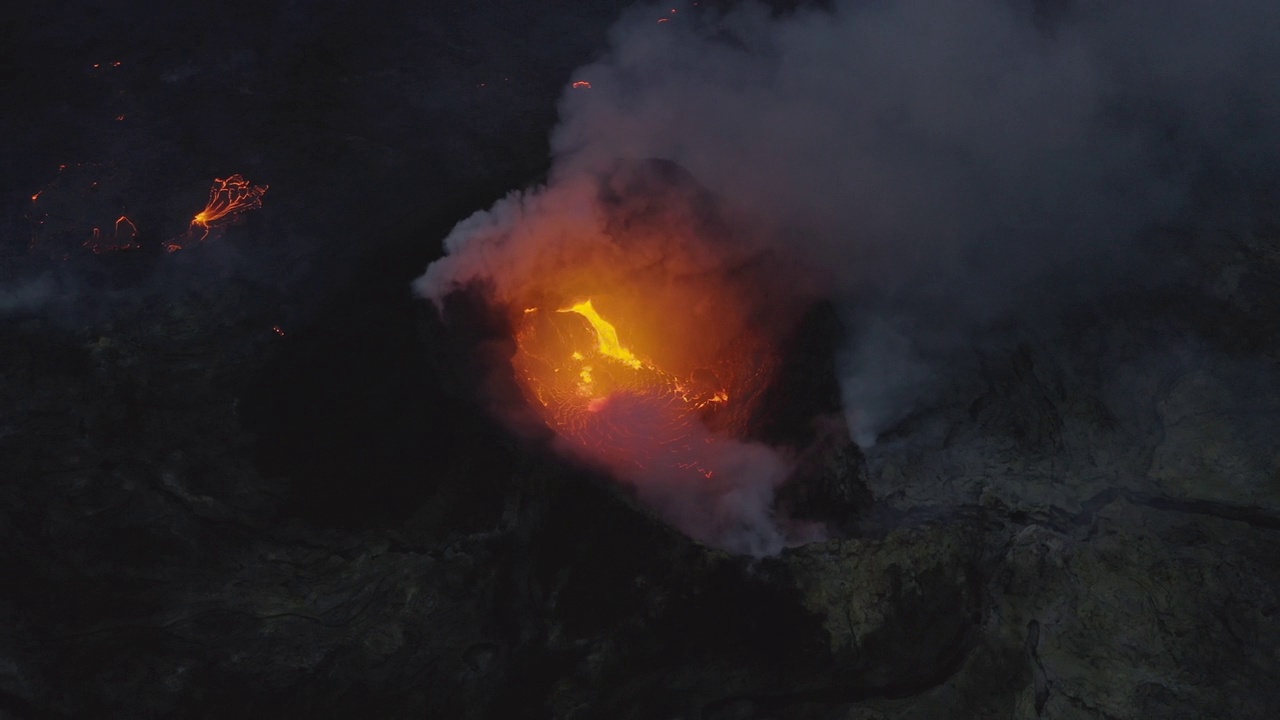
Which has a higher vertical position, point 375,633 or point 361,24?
point 361,24

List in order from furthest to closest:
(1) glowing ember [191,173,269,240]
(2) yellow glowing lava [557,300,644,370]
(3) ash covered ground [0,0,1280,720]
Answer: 1. (2) yellow glowing lava [557,300,644,370]
2. (1) glowing ember [191,173,269,240]
3. (3) ash covered ground [0,0,1280,720]

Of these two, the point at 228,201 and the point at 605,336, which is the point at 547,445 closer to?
the point at 605,336

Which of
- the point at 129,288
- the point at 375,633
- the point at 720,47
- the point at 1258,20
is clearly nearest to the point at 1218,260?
the point at 1258,20

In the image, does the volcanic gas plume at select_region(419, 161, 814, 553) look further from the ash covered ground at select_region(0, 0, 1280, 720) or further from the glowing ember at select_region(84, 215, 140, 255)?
the glowing ember at select_region(84, 215, 140, 255)

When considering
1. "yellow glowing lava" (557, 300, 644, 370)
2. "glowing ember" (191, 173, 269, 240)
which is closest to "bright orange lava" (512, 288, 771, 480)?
"yellow glowing lava" (557, 300, 644, 370)

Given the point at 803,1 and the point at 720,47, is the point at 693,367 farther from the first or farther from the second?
the point at 803,1

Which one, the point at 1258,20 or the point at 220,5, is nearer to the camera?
the point at 1258,20

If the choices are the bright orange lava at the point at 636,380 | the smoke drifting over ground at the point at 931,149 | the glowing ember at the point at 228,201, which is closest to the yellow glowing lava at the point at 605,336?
the bright orange lava at the point at 636,380
